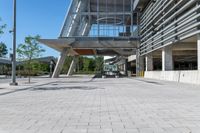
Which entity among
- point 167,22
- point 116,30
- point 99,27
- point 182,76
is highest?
point 99,27

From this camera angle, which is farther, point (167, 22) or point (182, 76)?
point (167, 22)

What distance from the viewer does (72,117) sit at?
9.25 meters

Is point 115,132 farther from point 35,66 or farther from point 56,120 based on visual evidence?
point 35,66

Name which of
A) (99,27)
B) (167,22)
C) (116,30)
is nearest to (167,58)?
(167,22)

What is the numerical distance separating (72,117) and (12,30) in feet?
65.8

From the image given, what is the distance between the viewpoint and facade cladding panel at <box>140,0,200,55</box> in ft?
92.4

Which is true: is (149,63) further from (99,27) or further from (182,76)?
(182,76)

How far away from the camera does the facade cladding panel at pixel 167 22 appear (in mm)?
28167

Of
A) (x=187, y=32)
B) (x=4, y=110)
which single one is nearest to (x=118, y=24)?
(x=187, y=32)

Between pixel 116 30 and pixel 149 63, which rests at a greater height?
pixel 116 30

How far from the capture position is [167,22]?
122 ft

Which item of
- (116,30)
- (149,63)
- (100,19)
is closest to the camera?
(149,63)

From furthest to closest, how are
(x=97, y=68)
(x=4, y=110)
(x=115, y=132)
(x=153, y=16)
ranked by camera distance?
1. (x=97, y=68)
2. (x=153, y=16)
3. (x=4, y=110)
4. (x=115, y=132)

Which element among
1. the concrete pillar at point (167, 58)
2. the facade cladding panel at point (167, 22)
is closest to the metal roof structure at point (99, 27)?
the facade cladding panel at point (167, 22)
